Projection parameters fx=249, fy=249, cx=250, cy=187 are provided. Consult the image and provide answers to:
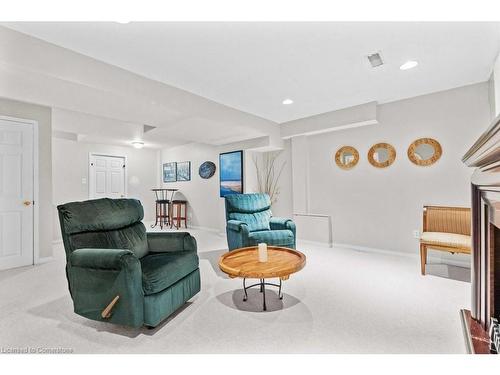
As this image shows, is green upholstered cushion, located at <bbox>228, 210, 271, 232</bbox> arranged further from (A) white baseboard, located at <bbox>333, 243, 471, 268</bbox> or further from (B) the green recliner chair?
(A) white baseboard, located at <bbox>333, 243, 471, 268</bbox>

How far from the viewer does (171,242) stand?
95.5 inches

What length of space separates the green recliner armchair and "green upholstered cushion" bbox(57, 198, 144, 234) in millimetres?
1248

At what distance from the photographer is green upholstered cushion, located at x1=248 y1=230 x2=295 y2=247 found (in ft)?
10.3

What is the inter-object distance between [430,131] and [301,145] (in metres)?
2.02

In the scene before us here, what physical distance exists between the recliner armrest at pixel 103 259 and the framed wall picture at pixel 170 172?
5.45m

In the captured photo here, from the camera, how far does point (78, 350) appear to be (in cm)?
164

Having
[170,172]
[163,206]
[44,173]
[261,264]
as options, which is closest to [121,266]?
[261,264]

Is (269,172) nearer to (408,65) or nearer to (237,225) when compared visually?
(237,225)

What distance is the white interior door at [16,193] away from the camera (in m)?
3.28

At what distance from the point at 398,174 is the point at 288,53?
2.57 metres

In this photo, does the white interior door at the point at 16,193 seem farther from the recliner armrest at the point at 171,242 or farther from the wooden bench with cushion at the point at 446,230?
the wooden bench with cushion at the point at 446,230

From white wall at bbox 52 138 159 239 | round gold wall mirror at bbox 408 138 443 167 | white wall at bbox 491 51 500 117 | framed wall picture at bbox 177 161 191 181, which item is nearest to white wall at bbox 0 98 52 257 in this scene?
white wall at bbox 52 138 159 239
